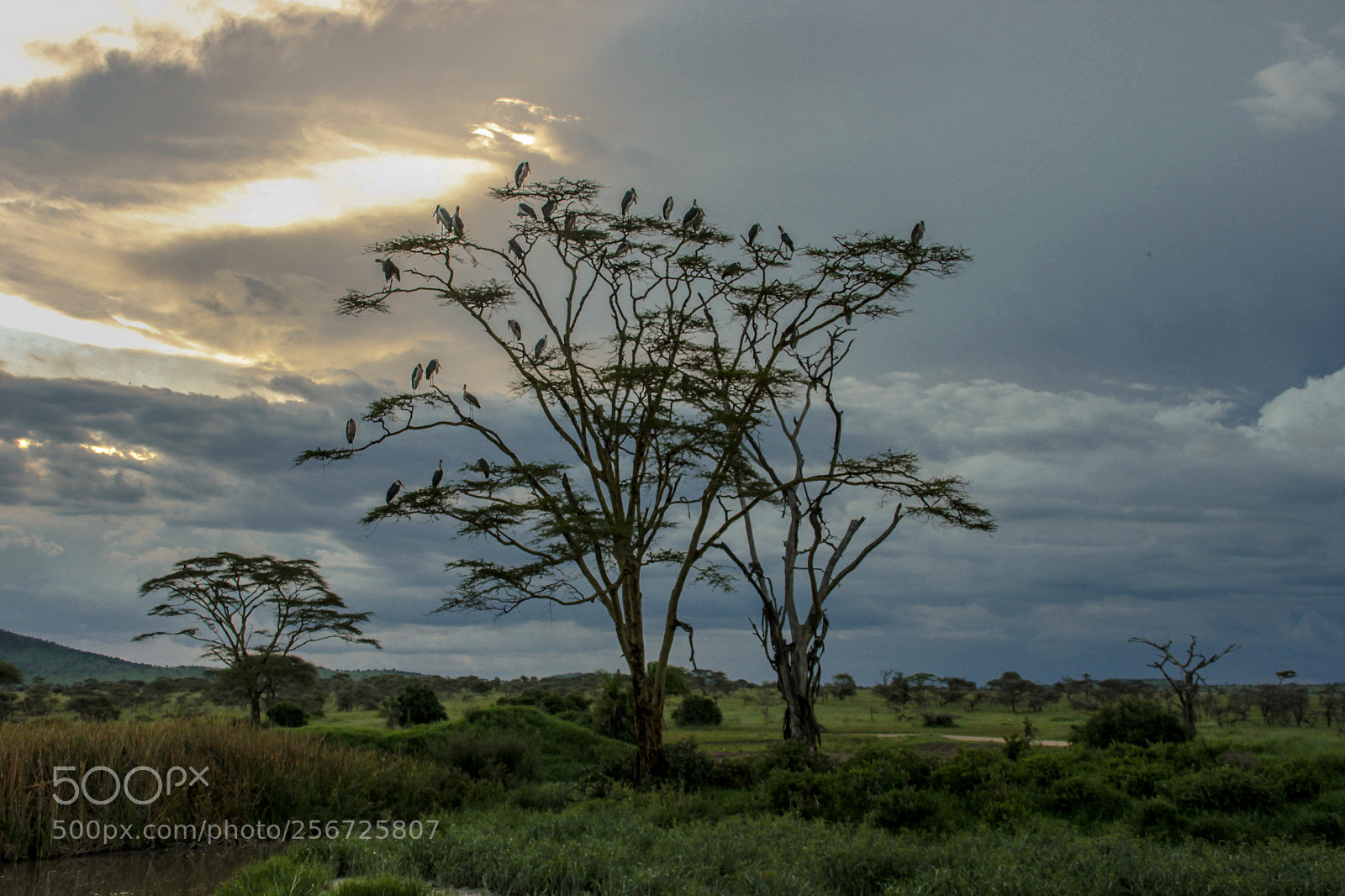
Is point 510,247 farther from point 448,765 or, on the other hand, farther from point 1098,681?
point 1098,681

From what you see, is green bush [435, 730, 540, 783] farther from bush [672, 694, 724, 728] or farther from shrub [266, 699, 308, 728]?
bush [672, 694, 724, 728]

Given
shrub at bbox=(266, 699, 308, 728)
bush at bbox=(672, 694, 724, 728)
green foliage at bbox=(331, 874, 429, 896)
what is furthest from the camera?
bush at bbox=(672, 694, 724, 728)

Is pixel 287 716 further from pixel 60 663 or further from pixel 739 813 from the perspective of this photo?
pixel 60 663

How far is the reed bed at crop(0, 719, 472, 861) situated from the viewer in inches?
437

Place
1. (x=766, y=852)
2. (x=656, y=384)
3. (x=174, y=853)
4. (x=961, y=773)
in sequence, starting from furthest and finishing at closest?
(x=656, y=384), (x=961, y=773), (x=174, y=853), (x=766, y=852)

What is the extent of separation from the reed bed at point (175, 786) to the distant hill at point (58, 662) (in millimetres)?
93553

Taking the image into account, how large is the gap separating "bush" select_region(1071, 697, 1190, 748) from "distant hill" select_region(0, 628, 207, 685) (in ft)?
320

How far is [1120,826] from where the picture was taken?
10.4 metres

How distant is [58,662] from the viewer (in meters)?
102

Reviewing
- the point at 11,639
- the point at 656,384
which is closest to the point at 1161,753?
the point at 656,384

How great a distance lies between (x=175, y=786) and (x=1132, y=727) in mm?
18326

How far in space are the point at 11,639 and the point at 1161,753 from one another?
122812mm

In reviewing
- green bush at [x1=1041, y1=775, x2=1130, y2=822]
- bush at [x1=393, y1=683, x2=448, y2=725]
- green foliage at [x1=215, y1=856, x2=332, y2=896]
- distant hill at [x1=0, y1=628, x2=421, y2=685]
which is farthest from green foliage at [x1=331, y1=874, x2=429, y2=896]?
distant hill at [x1=0, y1=628, x2=421, y2=685]

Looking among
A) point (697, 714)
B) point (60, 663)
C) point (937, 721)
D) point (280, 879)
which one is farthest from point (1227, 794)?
point (60, 663)
